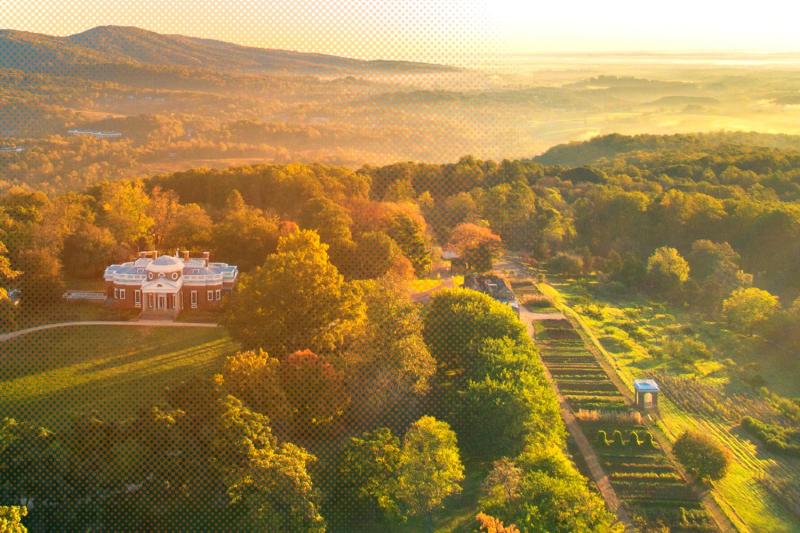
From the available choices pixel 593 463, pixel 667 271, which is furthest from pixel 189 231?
pixel 667 271

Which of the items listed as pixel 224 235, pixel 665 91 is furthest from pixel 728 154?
pixel 224 235

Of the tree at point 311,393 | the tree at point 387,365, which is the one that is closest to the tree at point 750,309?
the tree at point 387,365

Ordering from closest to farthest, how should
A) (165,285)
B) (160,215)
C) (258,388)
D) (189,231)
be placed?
1. (258,388)
2. (165,285)
3. (189,231)
4. (160,215)

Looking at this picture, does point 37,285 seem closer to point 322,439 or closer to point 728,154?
point 322,439

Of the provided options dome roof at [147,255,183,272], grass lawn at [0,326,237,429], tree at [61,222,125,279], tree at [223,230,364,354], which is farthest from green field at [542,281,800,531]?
tree at [61,222,125,279]

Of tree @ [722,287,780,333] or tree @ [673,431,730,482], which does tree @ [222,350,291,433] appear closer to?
tree @ [673,431,730,482]

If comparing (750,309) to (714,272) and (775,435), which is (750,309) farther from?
(775,435)
